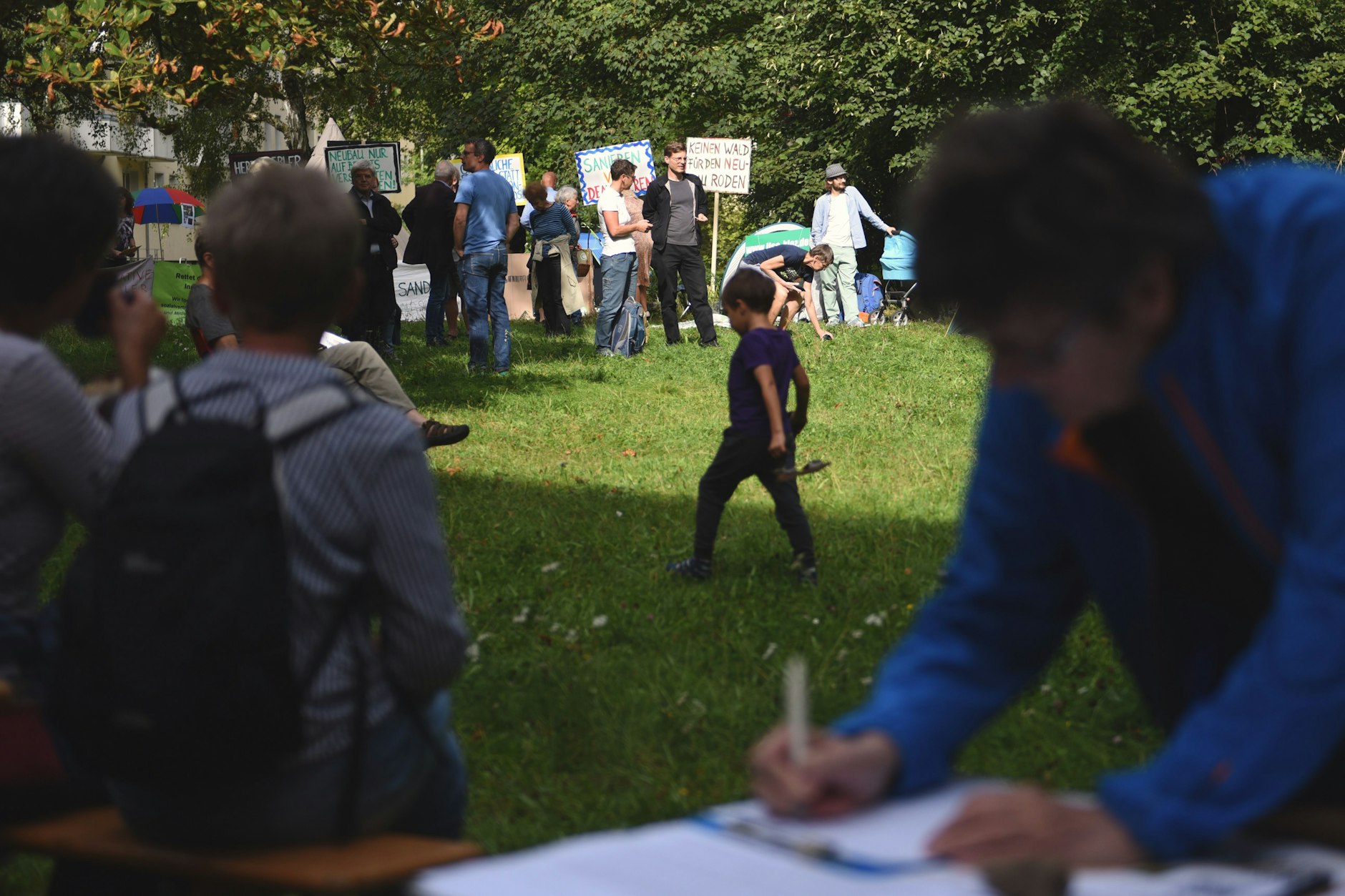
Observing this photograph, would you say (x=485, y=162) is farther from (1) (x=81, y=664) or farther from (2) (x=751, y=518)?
(1) (x=81, y=664)

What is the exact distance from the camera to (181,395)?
2.48 meters

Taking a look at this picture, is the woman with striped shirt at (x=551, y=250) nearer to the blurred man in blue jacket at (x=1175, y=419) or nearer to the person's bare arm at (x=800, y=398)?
the person's bare arm at (x=800, y=398)

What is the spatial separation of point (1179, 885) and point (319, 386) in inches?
59.5

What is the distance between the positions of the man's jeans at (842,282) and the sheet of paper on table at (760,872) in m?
20.1

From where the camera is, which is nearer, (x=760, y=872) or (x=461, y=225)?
(x=760, y=872)

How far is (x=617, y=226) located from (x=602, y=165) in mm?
8797

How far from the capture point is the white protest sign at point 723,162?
2425 cm

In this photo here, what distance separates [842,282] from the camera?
2203cm

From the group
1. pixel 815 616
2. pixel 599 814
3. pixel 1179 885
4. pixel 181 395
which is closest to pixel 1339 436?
pixel 1179 885

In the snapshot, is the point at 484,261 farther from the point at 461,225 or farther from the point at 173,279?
the point at 173,279

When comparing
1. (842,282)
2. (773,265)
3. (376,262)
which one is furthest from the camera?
(842,282)

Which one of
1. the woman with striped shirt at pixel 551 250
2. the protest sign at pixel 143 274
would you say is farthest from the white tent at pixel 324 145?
the woman with striped shirt at pixel 551 250

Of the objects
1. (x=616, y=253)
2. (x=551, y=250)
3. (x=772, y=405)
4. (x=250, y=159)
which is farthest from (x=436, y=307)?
(x=772, y=405)

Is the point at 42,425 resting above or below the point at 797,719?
above
